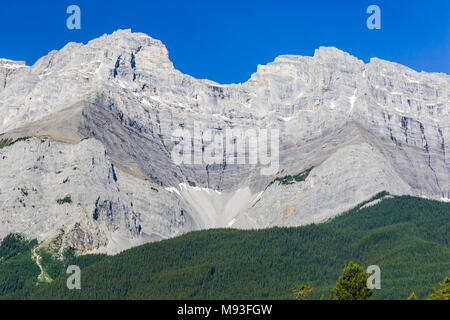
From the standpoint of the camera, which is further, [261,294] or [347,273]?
[261,294]

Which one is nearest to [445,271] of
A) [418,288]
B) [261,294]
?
[418,288]
